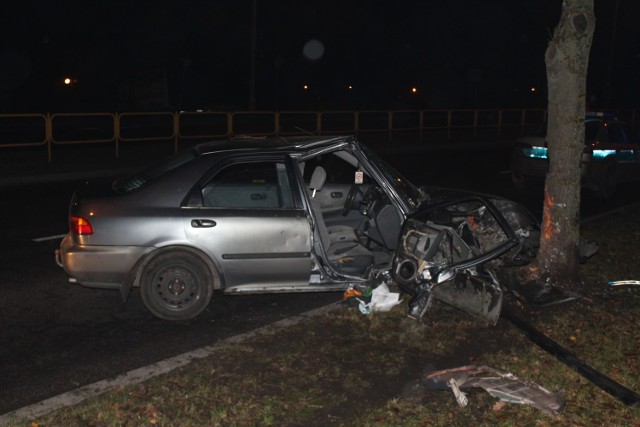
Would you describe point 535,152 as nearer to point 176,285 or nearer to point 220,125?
point 176,285

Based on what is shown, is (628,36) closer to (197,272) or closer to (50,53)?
(50,53)

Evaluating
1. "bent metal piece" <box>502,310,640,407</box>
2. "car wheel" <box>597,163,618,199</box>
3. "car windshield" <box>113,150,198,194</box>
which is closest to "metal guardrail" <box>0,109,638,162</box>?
"car wheel" <box>597,163,618,199</box>

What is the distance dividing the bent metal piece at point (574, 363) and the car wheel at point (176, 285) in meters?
2.68

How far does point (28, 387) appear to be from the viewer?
5090 millimetres

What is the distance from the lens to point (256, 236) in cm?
635

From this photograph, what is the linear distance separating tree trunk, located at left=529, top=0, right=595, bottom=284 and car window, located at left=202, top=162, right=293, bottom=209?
2700 mm

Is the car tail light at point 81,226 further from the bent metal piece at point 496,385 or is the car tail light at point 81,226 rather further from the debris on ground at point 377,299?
the bent metal piece at point 496,385

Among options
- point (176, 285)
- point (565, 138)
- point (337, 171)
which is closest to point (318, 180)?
point (337, 171)

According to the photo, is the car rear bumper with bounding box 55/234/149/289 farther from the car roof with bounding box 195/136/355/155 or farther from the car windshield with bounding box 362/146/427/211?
the car windshield with bounding box 362/146/427/211

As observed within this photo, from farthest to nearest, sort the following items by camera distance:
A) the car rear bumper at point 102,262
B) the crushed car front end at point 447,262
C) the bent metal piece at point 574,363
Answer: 1. the car rear bumper at point 102,262
2. the crushed car front end at point 447,262
3. the bent metal piece at point 574,363

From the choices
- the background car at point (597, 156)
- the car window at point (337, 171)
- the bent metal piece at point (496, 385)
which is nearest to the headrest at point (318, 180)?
the car window at point (337, 171)

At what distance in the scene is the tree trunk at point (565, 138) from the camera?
7016 millimetres

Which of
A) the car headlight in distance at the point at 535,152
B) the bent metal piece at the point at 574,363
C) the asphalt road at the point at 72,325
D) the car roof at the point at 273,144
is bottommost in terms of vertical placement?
the asphalt road at the point at 72,325

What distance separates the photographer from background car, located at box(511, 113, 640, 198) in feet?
46.5
